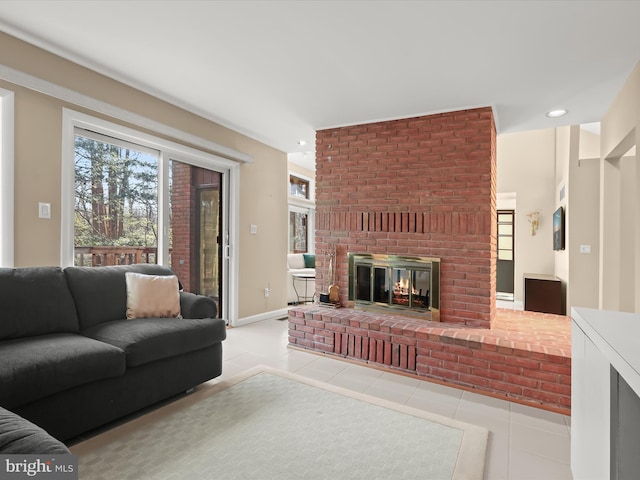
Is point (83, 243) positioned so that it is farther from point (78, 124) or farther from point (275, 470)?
point (275, 470)

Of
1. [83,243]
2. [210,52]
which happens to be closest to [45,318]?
[83,243]

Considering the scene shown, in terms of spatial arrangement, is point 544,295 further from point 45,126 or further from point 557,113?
point 45,126

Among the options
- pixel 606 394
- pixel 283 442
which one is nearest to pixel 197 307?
pixel 283 442

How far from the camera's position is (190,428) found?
1991mm

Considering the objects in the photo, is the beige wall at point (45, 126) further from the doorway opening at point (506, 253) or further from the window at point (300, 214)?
the doorway opening at point (506, 253)

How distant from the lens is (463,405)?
2.45 metres

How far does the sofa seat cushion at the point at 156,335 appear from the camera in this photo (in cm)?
206

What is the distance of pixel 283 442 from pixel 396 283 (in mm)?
2101

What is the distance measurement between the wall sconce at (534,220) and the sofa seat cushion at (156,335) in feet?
20.0

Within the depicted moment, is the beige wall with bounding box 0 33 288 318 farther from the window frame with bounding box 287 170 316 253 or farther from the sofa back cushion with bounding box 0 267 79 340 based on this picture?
the window frame with bounding box 287 170 316 253

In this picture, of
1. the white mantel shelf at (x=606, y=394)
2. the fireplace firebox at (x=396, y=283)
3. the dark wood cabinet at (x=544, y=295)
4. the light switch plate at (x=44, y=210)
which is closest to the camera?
the white mantel shelf at (x=606, y=394)

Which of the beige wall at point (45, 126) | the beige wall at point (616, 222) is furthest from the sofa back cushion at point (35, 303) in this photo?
the beige wall at point (616, 222)

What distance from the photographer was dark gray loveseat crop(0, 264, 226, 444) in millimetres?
1654

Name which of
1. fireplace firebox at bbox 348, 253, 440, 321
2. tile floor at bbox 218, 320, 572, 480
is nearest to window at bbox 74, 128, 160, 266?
tile floor at bbox 218, 320, 572, 480
